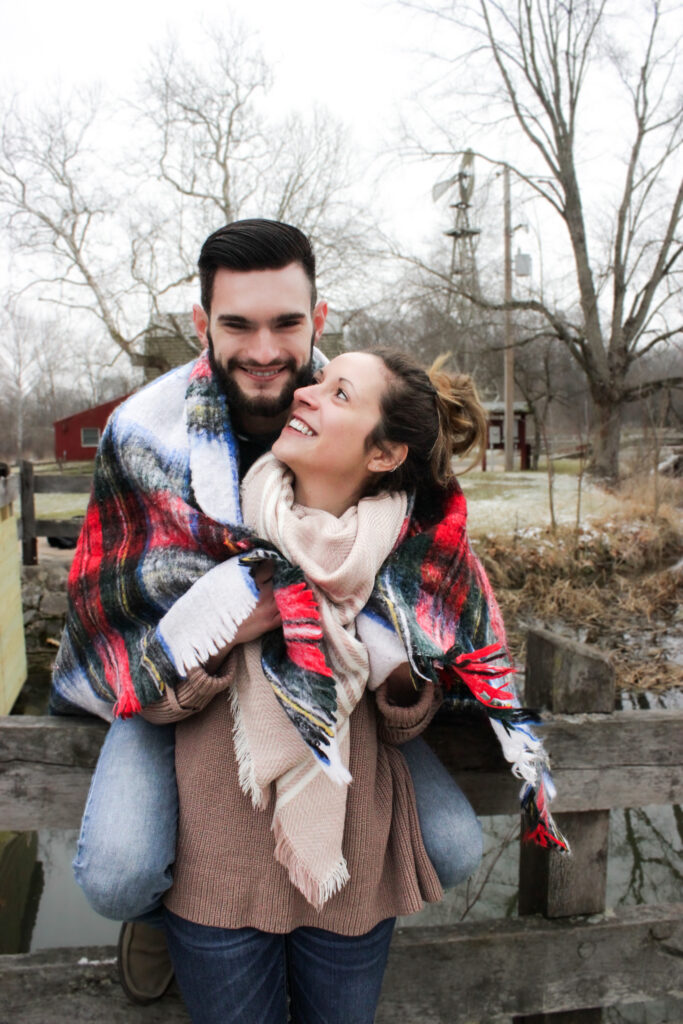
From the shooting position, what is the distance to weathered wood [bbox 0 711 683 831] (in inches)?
64.9

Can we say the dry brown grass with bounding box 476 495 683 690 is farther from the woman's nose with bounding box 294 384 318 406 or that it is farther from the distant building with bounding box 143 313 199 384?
the distant building with bounding box 143 313 199 384

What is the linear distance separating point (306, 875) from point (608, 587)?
23.4ft

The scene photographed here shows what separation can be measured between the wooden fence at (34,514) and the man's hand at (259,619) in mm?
7559

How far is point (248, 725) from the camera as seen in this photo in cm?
142

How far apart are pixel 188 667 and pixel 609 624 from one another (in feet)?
21.3

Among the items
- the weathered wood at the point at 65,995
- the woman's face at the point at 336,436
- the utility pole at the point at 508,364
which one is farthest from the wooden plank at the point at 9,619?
the utility pole at the point at 508,364

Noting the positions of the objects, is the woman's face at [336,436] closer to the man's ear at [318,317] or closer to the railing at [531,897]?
the man's ear at [318,317]

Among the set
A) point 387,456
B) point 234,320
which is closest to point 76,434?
point 234,320

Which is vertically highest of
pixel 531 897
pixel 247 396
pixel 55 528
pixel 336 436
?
pixel 247 396

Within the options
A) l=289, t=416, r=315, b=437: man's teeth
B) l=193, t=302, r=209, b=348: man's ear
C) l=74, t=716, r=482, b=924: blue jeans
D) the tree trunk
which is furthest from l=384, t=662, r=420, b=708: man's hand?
the tree trunk

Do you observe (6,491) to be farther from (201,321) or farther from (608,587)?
(608,587)

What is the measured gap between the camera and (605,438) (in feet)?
50.0

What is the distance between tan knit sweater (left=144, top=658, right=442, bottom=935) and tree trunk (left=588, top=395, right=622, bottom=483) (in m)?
12.6

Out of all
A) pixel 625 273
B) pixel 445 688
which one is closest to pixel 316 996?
pixel 445 688
